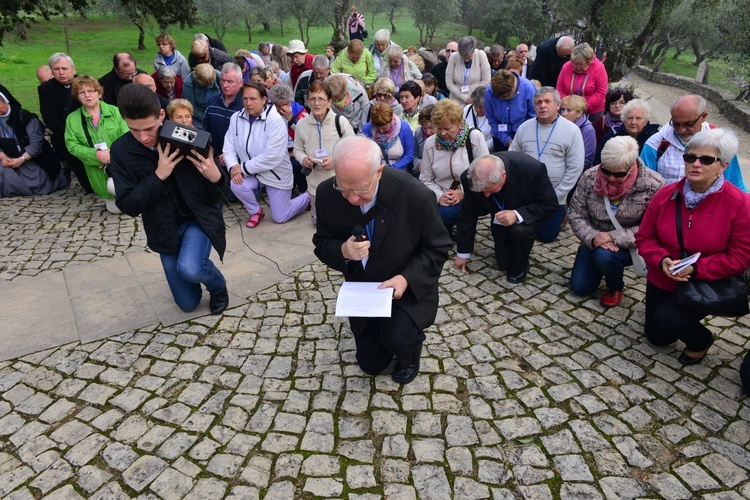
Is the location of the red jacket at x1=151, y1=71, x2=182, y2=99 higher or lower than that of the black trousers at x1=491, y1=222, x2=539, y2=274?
higher

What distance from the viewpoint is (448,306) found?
4938 mm

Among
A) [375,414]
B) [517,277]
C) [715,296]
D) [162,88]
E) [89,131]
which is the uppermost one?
[162,88]

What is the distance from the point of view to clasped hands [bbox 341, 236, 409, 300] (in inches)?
124

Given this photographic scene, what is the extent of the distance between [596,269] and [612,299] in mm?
333

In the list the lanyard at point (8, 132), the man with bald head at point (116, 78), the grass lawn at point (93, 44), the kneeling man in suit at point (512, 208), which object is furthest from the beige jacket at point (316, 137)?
the grass lawn at point (93, 44)

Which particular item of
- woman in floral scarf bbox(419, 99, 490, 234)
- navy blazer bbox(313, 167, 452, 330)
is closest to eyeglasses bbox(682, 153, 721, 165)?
navy blazer bbox(313, 167, 452, 330)

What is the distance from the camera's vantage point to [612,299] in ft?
16.0

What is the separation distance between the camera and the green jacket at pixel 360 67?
9.41 metres

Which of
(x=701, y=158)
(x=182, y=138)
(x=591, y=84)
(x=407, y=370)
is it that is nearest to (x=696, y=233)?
(x=701, y=158)

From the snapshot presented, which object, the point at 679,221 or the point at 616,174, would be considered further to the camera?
the point at 616,174

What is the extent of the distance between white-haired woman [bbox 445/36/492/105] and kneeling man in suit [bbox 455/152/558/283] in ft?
12.6

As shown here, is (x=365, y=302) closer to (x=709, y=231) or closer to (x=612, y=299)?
(x=709, y=231)

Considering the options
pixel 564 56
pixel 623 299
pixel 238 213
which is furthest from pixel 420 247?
pixel 564 56

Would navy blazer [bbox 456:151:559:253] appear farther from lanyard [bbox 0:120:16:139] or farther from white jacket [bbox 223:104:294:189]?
lanyard [bbox 0:120:16:139]
